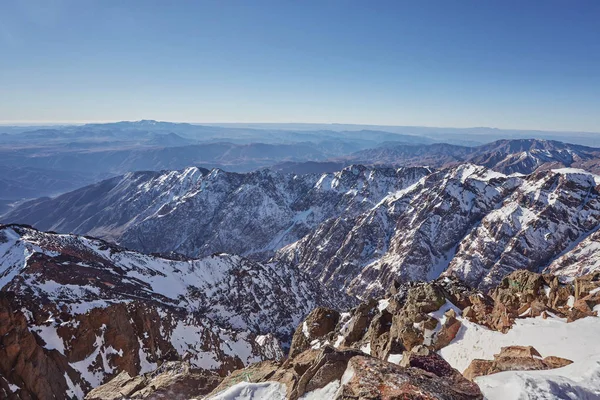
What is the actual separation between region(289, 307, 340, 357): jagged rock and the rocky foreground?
10.4 feet

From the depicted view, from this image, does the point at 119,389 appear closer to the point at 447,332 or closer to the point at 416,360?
the point at 416,360

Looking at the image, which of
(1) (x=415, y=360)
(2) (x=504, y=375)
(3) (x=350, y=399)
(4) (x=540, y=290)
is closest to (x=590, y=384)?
(2) (x=504, y=375)

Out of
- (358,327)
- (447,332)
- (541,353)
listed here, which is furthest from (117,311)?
(541,353)

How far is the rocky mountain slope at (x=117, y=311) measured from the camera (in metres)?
41.4

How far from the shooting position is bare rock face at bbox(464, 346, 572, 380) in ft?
66.6

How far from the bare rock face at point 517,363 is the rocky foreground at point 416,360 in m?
0.05

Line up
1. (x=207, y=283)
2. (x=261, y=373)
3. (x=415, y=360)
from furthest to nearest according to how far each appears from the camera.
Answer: (x=207, y=283)
(x=261, y=373)
(x=415, y=360)

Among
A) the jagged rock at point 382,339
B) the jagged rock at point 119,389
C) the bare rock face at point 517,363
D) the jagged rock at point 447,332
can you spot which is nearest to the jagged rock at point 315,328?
the jagged rock at point 382,339

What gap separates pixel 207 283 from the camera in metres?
123

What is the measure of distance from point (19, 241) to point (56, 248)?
851 centimetres

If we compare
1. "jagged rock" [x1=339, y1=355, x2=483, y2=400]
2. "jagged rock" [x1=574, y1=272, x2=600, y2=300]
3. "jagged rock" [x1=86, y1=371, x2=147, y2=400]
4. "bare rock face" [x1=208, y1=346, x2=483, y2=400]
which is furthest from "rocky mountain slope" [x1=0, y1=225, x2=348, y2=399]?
"jagged rock" [x1=574, y1=272, x2=600, y2=300]

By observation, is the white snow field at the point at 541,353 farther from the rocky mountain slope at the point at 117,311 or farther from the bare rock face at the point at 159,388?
the rocky mountain slope at the point at 117,311

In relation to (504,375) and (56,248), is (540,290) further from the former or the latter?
(56,248)

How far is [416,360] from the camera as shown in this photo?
20719 mm
